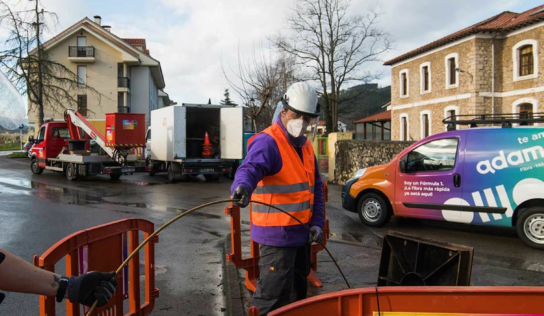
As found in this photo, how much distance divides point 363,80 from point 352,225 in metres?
30.3

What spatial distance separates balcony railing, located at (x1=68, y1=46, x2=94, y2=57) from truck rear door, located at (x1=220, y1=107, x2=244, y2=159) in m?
31.4

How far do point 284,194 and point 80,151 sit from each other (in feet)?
53.9

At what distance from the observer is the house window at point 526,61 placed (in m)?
26.9

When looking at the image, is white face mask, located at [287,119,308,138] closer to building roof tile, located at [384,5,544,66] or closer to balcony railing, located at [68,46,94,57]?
building roof tile, located at [384,5,544,66]

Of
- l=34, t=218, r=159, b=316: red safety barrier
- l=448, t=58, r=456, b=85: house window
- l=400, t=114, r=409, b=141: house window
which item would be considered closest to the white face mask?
l=34, t=218, r=159, b=316: red safety barrier

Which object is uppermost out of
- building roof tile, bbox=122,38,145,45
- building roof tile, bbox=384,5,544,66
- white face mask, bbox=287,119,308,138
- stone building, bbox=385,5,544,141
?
building roof tile, bbox=122,38,145,45

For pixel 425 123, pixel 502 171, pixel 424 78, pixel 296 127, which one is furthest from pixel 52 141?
pixel 424 78

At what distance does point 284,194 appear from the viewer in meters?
3.19

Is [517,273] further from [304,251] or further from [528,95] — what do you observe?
[528,95]

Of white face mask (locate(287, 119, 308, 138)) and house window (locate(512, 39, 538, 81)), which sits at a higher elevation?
house window (locate(512, 39, 538, 81))

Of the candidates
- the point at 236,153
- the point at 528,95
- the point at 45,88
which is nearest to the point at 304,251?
the point at 236,153

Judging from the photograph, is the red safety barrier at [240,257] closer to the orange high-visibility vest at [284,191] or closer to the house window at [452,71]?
Result: the orange high-visibility vest at [284,191]

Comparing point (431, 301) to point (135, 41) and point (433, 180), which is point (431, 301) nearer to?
point (433, 180)

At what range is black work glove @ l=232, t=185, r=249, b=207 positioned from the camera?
106 inches
